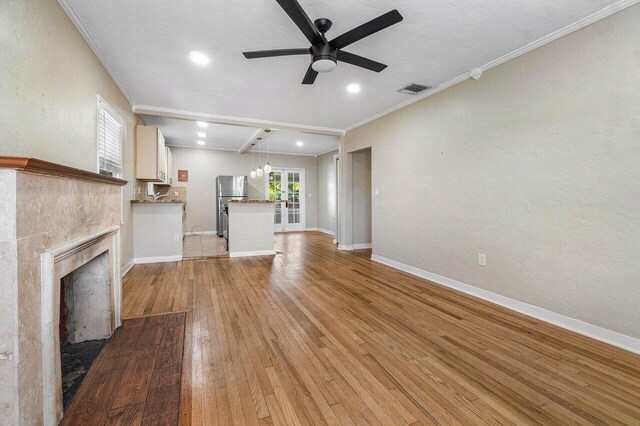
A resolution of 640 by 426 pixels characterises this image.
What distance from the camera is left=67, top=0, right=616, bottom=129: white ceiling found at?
2.12 m

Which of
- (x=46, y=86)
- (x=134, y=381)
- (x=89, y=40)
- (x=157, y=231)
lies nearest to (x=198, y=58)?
(x=89, y=40)

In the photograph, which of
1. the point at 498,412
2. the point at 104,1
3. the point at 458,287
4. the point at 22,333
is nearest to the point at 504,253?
the point at 458,287

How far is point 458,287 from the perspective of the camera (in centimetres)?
335

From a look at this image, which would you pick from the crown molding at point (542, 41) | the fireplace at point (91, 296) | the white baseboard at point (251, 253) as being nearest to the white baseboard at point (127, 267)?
the white baseboard at point (251, 253)

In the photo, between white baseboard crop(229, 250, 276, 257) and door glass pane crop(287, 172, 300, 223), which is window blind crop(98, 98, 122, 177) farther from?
door glass pane crop(287, 172, 300, 223)

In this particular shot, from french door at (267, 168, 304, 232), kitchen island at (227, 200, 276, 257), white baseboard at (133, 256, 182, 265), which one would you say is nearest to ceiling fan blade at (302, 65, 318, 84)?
kitchen island at (227, 200, 276, 257)

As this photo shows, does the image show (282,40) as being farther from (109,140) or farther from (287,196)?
(287,196)

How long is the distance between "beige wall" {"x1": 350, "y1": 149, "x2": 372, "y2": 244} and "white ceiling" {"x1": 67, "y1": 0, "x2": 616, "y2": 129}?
79.6 inches

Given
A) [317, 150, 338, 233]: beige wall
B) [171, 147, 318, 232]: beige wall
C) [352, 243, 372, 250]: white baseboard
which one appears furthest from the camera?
[317, 150, 338, 233]: beige wall

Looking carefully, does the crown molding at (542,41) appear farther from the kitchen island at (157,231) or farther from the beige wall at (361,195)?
the kitchen island at (157,231)

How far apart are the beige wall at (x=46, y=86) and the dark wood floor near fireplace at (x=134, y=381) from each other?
4.63 feet

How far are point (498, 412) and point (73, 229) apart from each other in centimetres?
250

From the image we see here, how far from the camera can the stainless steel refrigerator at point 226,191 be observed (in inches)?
301

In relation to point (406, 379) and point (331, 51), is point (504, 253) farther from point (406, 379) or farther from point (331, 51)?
point (331, 51)
